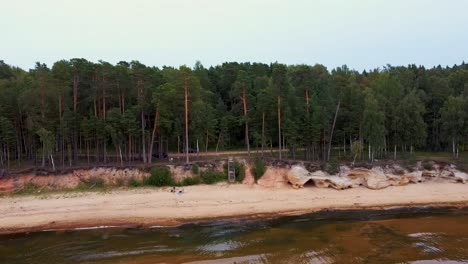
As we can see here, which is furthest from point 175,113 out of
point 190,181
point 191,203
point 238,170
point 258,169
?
point 191,203

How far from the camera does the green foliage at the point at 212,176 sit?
36406 mm

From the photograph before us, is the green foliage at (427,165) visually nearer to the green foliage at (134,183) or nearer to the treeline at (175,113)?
the treeline at (175,113)

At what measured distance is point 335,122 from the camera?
151 ft

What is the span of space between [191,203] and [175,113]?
14.4m

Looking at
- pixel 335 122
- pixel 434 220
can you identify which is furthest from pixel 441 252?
pixel 335 122

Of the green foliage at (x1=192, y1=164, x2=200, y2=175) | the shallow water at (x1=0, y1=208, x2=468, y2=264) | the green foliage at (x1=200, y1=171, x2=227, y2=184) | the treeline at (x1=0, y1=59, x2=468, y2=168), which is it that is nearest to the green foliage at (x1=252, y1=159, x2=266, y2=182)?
the green foliage at (x1=200, y1=171, x2=227, y2=184)

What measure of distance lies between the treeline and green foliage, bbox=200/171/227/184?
491 cm

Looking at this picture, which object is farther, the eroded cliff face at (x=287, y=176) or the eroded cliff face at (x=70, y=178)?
the eroded cliff face at (x=70, y=178)

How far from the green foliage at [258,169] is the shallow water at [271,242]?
949 centimetres

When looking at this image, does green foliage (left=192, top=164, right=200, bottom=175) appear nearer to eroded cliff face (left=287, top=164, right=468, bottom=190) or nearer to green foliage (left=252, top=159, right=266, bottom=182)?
green foliage (left=252, top=159, right=266, bottom=182)

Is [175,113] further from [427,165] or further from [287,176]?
A: [427,165]

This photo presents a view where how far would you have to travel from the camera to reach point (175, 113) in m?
41.6

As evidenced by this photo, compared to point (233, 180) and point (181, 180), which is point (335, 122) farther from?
point (181, 180)

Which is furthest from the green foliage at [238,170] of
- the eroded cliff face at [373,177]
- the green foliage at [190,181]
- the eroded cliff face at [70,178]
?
the eroded cliff face at [70,178]
